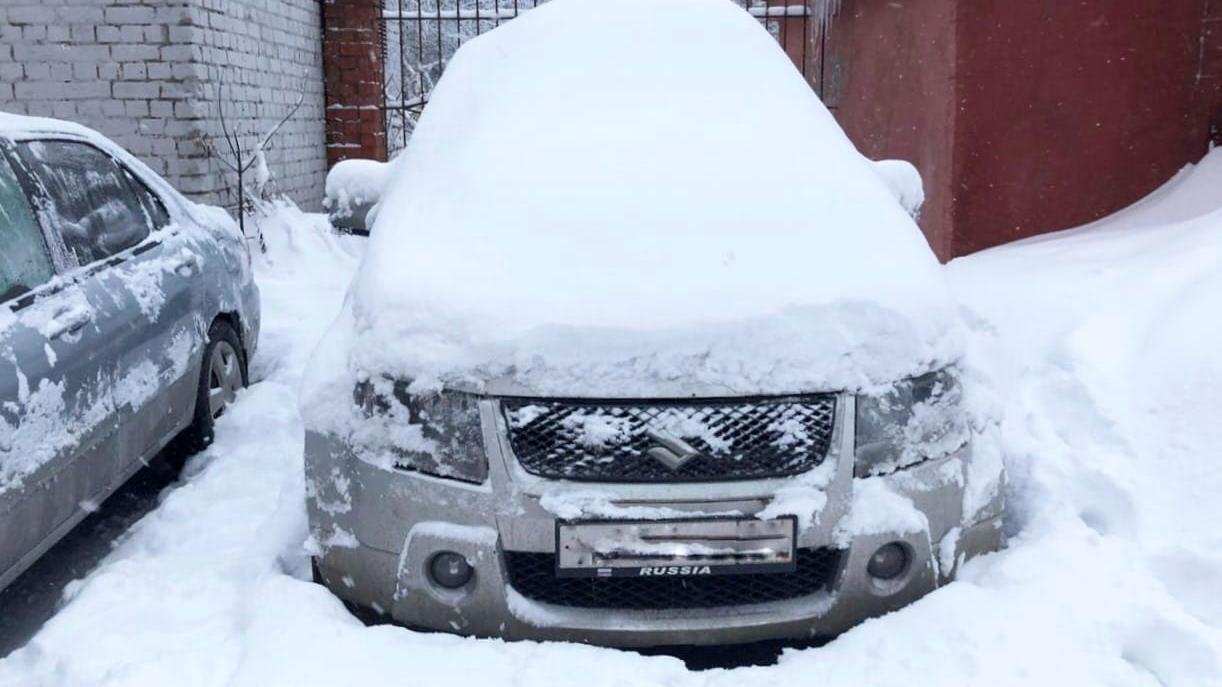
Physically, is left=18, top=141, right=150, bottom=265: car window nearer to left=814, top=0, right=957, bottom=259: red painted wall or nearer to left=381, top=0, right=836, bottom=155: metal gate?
left=381, top=0, right=836, bottom=155: metal gate

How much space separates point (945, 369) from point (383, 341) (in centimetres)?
133

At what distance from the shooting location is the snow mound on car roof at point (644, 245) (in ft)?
7.29

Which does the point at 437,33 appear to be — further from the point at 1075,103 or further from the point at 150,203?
the point at 150,203

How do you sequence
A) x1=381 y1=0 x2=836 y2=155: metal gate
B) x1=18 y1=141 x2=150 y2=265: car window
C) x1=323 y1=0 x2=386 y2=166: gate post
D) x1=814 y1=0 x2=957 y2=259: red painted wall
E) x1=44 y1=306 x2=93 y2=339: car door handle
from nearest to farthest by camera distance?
x1=44 y1=306 x2=93 y2=339: car door handle, x1=18 y1=141 x2=150 y2=265: car window, x1=814 y1=0 x2=957 y2=259: red painted wall, x1=381 y1=0 x2=836 y2=155: metal gate, x1=323 y1=0 x2=386 y2=166: gate post

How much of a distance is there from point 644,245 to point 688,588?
0.82 m

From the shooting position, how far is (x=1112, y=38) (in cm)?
575

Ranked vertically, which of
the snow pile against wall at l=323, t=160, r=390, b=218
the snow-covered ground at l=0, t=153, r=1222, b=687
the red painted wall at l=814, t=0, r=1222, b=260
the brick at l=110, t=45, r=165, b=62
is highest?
the brick at l=110, t=45, r=165, b=62

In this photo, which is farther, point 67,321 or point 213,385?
point 213,385

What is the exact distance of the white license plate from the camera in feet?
7.13

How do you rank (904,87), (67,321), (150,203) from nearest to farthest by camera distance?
1. (67,321)
2. (150,203)
3. (904,87)

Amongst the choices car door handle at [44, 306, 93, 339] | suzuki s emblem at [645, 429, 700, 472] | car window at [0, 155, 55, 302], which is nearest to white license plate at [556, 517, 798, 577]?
suzuki s emblem at [645, 429, 700, 472]

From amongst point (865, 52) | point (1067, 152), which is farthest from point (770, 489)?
point (865, 52)

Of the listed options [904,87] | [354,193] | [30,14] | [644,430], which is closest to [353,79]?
[30,14]

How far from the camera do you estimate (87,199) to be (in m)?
3.53
